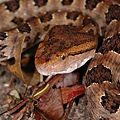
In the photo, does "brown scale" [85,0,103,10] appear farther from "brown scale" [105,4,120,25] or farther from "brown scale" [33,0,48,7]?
"brown scale" [33,0,48,7]

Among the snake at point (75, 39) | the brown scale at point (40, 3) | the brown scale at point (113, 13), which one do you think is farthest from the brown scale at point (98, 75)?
the brown scale at point (40, 3)

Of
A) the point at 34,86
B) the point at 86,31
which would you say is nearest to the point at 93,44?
the point at 86,31

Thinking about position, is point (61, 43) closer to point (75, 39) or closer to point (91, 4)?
point (75, 39)

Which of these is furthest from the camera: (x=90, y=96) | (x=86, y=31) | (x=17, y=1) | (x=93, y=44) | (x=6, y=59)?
(x=17, y=1)

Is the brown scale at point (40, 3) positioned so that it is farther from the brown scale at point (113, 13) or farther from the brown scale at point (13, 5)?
the brown scale at point (113, 13)

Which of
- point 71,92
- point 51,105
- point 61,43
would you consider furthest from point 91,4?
point 51,105

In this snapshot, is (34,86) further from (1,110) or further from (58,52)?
(58,52)

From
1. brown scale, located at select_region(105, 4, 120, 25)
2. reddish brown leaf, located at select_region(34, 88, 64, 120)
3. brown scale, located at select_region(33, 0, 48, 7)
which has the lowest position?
reddish brown leaf, located at select_region(34, 88, 64, 120)

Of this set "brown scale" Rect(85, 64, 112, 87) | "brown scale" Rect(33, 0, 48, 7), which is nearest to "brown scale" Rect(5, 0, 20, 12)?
"brown scale" Rect(33, 0, 48, 7)
